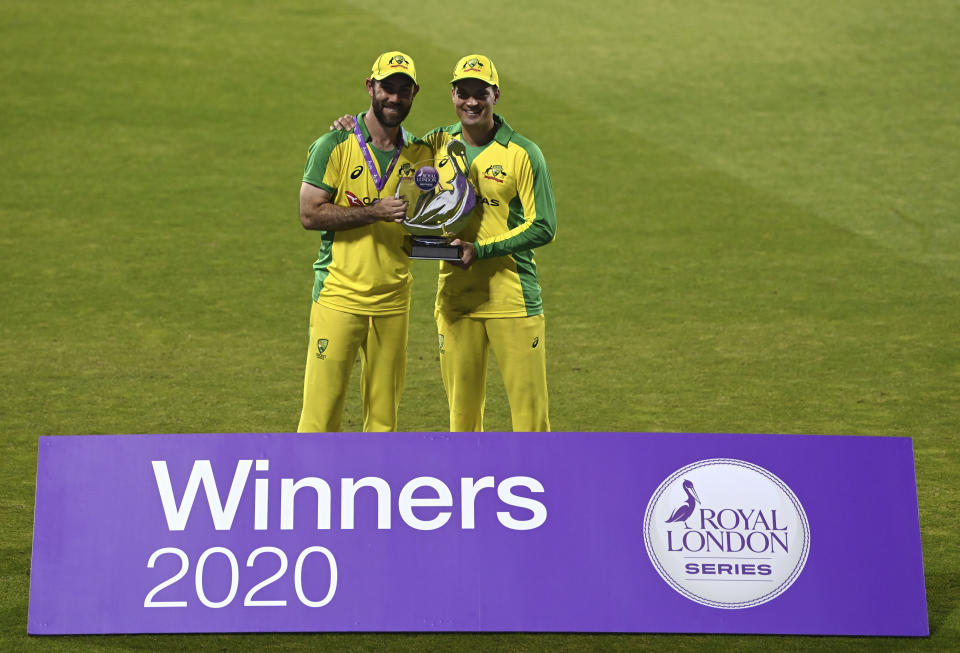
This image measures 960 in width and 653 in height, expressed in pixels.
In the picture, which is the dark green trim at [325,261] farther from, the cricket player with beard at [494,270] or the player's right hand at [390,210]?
the cricket player with beard at [494,270]

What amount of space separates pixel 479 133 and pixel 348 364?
114 centimetres

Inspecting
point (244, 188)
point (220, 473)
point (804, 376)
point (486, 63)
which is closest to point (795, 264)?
point (804, 376)

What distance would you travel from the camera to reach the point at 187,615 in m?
4.35

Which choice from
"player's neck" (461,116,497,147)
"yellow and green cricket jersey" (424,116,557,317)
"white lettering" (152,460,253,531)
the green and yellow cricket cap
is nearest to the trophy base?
"yellow and green cricket jersey" (424,116,557,317)

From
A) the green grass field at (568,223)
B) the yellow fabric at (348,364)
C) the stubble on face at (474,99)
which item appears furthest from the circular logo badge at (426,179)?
the green grass field at (568,223)

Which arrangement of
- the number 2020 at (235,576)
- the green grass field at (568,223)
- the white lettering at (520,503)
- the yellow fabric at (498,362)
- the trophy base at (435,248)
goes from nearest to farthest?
the number 2020 at (235,576) < the white lettering at (520,503) < the trophy base at (435,248) < the yellow fabric at (498,362) < the green grass field at (568,223)

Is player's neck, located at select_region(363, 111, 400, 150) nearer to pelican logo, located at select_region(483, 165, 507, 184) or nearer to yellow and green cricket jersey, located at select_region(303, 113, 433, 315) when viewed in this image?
yellow and green cricket jersey, located at select_region(303, 113, 433, 315)

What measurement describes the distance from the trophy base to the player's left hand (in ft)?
0.04

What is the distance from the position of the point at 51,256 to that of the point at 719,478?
25.5 feet

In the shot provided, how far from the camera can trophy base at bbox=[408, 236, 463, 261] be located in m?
5.13

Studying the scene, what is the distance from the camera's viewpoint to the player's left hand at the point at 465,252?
5141 millimetres

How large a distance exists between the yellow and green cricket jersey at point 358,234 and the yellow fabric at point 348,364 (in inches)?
2.7

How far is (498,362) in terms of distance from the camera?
538 cm

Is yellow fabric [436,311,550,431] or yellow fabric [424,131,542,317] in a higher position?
yellow fabric [424,131,542,317]
